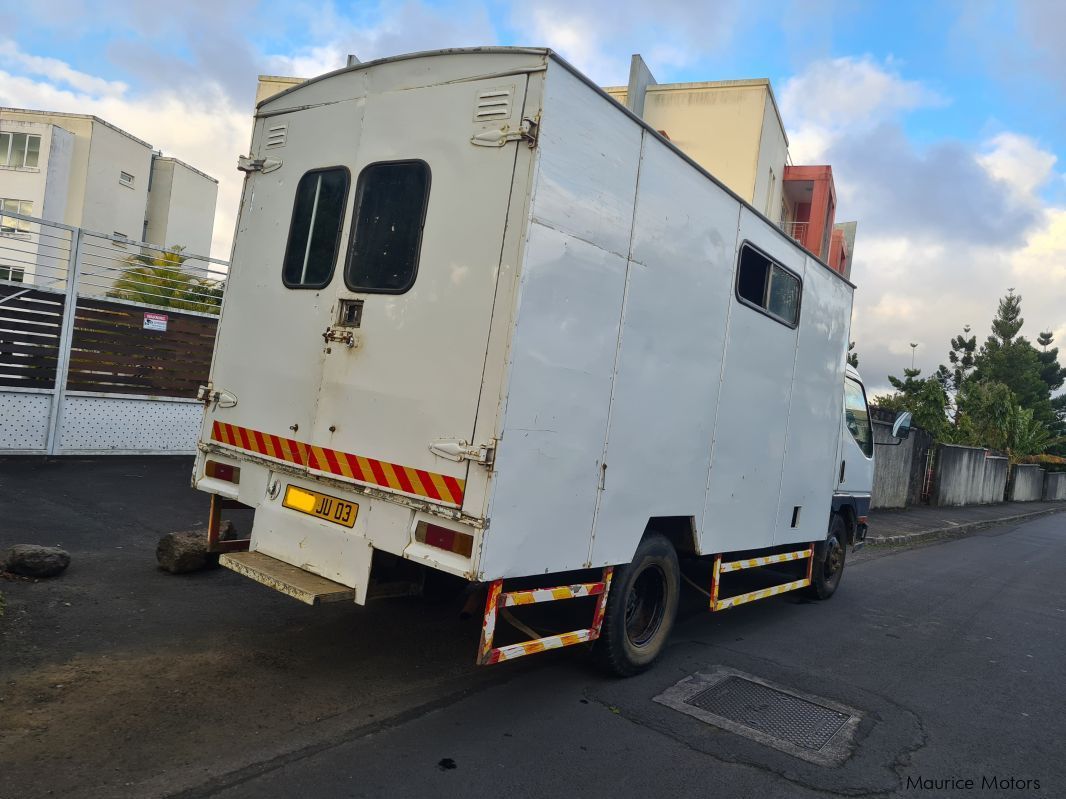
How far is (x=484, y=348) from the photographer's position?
3721 millimetres

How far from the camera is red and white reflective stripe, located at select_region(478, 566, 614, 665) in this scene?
3.75m

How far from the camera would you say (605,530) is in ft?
14.2

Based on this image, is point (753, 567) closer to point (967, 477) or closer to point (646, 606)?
point (646, 606)

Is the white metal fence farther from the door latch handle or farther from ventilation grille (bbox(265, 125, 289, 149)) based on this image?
the door latch handle

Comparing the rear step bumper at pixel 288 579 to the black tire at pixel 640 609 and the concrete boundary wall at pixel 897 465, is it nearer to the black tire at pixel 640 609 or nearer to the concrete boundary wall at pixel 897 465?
the black tire at pixel 640 609

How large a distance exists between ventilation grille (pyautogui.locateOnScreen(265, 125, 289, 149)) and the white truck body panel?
0.16ft

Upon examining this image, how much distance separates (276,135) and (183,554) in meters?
3.15

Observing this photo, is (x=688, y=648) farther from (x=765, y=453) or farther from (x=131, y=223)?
(x=131, y=223)

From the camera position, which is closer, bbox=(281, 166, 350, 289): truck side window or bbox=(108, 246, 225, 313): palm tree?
bbox=(281, 166, 350, 289): truck side window

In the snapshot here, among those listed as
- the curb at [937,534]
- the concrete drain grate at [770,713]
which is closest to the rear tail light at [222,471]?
the concrete drain grate at [770,713]

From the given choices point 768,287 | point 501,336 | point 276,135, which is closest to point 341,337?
point 501,336

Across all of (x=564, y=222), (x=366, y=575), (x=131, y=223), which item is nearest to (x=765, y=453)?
(x=564, y=222)

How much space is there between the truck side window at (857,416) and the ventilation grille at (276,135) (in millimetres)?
5571

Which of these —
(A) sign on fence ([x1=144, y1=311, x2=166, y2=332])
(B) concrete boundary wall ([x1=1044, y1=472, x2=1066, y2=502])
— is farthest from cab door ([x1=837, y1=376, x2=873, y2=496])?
(B) concrete boundary wall ([x1=1044, y1=472, x2=1066, y2=502])
